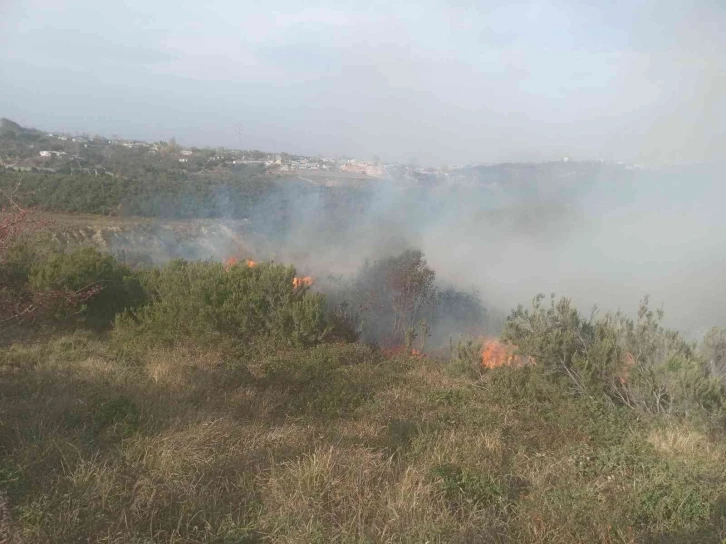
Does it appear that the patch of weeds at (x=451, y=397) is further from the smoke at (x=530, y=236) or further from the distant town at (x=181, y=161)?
the distant town at (x=181, y=161)

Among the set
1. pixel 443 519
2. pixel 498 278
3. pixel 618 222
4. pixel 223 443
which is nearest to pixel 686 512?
pixel 443 519

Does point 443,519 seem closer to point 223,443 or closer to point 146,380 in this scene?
point 223,443

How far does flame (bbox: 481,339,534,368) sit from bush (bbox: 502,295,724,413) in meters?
0.48

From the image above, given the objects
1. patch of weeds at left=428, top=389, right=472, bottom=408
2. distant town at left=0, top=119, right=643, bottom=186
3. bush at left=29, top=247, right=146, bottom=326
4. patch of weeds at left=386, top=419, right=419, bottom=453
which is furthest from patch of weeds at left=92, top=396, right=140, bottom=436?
distant town at left=0, top=119, right=643, bottom=186

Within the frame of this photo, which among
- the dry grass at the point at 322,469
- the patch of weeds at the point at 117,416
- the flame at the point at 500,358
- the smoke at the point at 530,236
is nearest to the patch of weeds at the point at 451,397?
the dry grass at the point at 322,469

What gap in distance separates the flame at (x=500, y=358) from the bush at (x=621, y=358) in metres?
0.48

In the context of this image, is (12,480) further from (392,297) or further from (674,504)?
(392,297)

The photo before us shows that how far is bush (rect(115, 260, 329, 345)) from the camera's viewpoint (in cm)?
847

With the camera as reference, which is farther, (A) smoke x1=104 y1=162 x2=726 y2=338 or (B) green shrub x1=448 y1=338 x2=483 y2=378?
(A) smoke x1=104 y1=162 x2=726 y2=338

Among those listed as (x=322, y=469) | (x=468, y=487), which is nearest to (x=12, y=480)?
(x=322, y=469)

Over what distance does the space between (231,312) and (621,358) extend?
235 inches

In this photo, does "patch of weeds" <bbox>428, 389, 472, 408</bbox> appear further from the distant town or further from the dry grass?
the distant town

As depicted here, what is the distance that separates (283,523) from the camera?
2.65 metres

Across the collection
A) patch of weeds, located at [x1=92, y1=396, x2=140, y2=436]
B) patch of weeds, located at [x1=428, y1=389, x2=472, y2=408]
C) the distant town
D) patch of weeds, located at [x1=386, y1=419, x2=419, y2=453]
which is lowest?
patch of weeds, located at [x1=428, y1=389, x2=472, y2=408]
